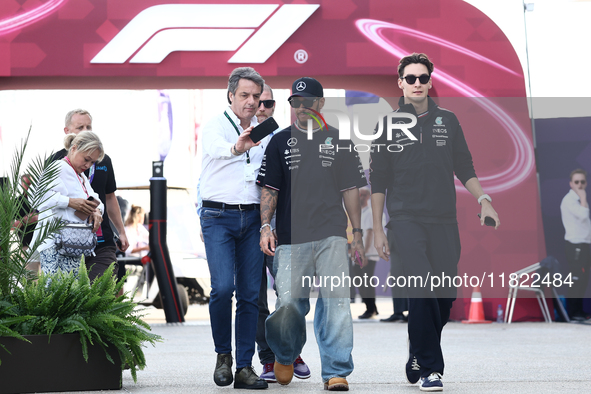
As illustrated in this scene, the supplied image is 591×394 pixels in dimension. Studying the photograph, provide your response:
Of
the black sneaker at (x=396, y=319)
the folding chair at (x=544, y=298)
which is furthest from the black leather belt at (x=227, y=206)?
the black sneaker at (x=396, y=319)

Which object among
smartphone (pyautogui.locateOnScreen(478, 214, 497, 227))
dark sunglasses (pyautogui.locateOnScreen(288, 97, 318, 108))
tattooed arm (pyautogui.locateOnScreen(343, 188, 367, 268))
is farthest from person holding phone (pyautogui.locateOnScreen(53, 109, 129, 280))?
smartphone (pyautogui.locateOnScreen(478, 214, 497, 227))

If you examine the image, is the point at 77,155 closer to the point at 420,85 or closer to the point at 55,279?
the point at 55,279

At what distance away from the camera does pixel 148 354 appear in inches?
255

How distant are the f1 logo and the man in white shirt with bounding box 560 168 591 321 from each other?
3813 mm

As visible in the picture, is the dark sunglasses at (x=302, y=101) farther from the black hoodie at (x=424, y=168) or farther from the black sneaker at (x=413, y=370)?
the black sneaker at (x=413, y=370)

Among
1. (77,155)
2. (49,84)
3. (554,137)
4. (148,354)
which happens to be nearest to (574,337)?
(554,137)

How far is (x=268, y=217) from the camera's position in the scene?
451 centimetres

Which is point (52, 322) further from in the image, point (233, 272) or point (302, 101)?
point (302, 101)

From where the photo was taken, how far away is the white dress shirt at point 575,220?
9164 mm

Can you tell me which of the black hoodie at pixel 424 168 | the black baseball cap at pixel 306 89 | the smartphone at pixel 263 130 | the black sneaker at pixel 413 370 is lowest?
the black sneaker at pixel 413 370

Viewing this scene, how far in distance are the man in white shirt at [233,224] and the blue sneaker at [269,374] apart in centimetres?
44

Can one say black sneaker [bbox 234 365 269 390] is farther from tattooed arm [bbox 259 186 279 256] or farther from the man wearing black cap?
tattooed arm [bbox 259 186 279 256]

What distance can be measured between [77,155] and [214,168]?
883mm

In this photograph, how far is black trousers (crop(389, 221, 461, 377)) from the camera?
14.2 ft
